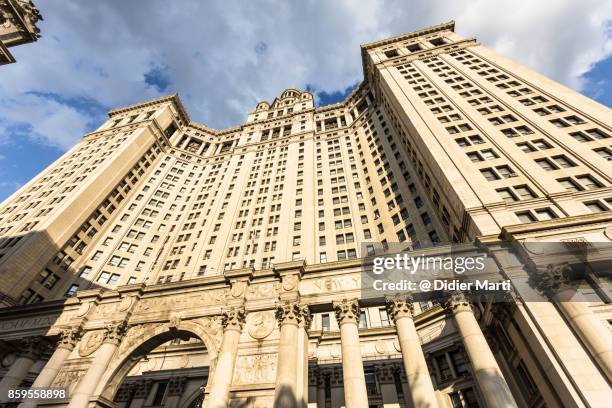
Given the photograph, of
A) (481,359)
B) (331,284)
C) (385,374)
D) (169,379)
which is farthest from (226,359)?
(169,379)

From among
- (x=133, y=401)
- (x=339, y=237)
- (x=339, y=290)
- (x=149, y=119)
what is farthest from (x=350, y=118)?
(x=133, y=401)

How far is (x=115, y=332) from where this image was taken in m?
23.1

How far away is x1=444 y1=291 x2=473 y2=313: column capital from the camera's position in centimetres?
1890

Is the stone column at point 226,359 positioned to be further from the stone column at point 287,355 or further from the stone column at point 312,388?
the stone column at point 312,388

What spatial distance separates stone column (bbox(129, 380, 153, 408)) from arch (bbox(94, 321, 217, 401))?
376 inches

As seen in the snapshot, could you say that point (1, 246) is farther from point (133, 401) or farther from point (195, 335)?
point (195, 335)

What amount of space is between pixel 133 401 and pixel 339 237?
1193 inches

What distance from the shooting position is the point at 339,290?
73.2 feet

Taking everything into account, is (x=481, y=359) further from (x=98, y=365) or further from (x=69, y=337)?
(x=69, y=337)

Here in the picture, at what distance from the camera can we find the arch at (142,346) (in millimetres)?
21375

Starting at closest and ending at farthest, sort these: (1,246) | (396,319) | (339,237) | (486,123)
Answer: (396,319), (486,123), (1,246), (339,237)

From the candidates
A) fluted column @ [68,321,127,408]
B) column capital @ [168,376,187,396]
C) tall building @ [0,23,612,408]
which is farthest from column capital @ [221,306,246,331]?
column capital @ [168,376,187,396]

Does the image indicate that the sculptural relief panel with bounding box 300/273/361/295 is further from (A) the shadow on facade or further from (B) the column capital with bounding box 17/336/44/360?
(B) the column capital with bounding box 17/336/44/360

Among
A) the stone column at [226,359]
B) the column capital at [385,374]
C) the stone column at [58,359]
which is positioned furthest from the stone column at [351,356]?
the stone column at [58,359]
